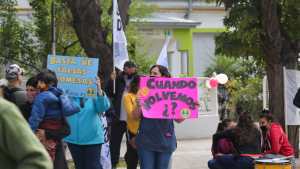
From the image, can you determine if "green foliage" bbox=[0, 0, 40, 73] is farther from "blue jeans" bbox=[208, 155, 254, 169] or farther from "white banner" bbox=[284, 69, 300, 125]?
"blue jeans" bbox=[208, 155, 254, 169]

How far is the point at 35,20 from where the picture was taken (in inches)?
812

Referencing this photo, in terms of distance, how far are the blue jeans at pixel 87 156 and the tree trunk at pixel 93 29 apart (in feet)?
14.4

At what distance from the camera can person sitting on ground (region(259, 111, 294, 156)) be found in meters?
10.3

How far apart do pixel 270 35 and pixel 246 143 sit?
338cm

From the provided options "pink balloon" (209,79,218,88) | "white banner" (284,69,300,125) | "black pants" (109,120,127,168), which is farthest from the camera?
"pink balloon" (209,79,218,88)

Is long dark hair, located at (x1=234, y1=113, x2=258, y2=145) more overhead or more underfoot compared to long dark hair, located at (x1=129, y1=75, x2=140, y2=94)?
more underfoot

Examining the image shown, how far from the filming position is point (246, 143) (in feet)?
32.9

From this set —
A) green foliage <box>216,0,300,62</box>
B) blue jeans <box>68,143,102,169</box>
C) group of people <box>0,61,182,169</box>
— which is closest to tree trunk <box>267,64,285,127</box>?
green foliage <box>216,0,300,62</box>

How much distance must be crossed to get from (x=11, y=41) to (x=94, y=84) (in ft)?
38.0

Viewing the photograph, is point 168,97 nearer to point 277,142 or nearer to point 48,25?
point 277,142

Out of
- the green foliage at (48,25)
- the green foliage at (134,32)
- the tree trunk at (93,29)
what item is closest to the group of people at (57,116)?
the tree trunk at (93,29)

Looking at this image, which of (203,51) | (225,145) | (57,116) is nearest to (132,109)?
(57,116)

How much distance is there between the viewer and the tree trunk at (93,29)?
12742mm

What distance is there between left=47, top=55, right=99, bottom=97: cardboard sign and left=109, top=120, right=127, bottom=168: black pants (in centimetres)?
213
